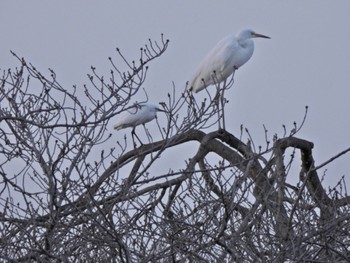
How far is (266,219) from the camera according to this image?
20.1 ft

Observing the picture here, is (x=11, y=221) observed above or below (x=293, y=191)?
below

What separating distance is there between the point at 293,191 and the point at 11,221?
2.24 m

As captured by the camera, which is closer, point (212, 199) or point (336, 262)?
point (336, 262)

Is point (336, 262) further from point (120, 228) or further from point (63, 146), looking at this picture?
point (63, 146)

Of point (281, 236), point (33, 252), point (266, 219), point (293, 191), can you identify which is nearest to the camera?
point (33, 252)

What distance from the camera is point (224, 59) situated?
43.4 ft

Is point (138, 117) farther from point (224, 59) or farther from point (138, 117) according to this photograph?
point (224, 59)

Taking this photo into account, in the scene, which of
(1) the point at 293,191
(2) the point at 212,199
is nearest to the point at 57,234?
(2) the point at 212,199

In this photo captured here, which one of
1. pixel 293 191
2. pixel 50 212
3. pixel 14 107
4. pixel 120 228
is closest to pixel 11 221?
pixel 50 212

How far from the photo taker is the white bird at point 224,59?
13.2 metres

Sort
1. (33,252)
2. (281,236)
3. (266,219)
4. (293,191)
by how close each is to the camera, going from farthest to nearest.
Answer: (293,191)
(266,219)
(281,236)
(33,252)

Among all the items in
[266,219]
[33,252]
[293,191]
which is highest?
[293,191]

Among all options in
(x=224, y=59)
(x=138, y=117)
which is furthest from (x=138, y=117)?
(x=224, y=59)

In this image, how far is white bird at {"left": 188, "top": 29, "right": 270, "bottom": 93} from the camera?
13.2 m
